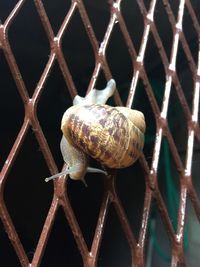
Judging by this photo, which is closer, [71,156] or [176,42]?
[71,156]

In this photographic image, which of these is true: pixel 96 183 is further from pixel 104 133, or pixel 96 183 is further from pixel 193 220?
pixel 104 133

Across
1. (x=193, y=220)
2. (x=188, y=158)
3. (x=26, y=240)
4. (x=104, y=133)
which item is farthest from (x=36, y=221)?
(x=104, y=133)

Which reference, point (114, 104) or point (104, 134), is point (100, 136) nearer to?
point (104, 134)

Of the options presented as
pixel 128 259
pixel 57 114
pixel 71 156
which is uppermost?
pixel 71 156
